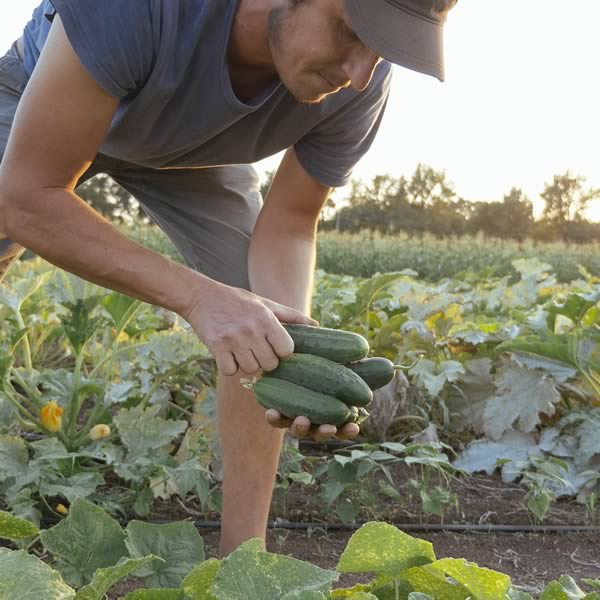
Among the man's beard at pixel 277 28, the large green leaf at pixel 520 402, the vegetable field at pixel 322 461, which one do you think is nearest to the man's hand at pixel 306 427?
A: the vegetable field at pixel 322 461

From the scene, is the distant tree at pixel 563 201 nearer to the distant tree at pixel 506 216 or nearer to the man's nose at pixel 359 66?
the distant tree at pixel 506 216

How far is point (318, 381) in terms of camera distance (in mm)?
2072

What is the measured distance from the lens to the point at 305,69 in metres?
2.16

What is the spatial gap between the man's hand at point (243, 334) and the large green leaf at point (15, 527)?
21.6 inches

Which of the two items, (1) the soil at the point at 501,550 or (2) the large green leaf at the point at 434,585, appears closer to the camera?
(2) the large green leaf at the point at 434,585

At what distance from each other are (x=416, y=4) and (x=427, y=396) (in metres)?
2.38

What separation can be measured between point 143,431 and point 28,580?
4.71ft

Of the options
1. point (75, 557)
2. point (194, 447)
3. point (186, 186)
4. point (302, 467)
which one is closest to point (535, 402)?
point (302, 467)

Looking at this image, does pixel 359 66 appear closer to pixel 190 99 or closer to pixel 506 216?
pixel 190 99

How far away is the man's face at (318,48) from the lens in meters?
2.07

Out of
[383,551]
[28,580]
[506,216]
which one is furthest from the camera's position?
[506,216]

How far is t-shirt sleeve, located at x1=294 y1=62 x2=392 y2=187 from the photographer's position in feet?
9.18

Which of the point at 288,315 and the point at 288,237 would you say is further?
the point at 288,237

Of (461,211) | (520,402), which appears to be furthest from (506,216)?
(520,402)
